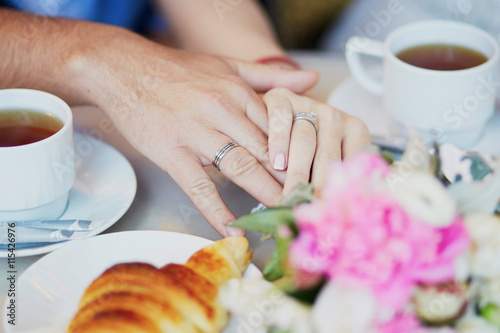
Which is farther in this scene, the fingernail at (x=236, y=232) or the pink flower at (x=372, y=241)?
the fingernail at (x=236, y=232)

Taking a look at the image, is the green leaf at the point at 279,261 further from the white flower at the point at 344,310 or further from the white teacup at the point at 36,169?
the white teacup at the point at 36,169

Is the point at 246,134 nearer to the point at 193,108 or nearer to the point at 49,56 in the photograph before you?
the point at 193,108

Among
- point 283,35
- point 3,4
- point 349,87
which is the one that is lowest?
point 283,35

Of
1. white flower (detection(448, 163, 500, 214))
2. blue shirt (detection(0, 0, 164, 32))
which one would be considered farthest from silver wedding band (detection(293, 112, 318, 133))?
blue shirt (detection(0, 0, 164, 32))

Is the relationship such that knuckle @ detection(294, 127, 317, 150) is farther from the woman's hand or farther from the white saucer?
the white saucer

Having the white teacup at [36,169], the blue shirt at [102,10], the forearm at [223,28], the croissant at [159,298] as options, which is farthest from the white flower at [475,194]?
the blue shirt at [102,10]

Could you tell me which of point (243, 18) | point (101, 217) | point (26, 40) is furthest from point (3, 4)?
point (101, 217)

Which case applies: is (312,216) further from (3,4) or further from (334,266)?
(3,4)

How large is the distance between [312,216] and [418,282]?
0.07 meters

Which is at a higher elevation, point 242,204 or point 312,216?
point 312,216

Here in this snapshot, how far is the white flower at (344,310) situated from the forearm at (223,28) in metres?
0.76

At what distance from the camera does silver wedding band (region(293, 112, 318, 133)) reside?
2.29 feet

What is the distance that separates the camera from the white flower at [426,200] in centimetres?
29

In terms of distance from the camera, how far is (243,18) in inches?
44.6
